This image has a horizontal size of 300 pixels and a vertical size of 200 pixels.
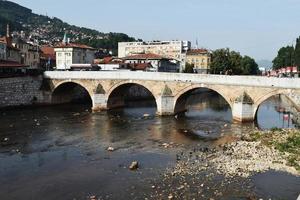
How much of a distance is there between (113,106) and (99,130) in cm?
1441

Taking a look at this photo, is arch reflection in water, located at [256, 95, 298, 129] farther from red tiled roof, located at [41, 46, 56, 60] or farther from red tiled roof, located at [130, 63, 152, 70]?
red tiled roof, located at [41, 46, 56, 60]

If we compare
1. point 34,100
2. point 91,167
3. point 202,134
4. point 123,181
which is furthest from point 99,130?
point 34,100

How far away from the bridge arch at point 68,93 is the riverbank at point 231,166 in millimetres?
24878

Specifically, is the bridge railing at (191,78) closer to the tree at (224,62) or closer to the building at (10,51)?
the building at (10,51)

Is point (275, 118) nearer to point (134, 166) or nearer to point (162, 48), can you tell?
point (134, 166)

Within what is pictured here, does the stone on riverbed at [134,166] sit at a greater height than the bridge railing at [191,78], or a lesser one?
lesser

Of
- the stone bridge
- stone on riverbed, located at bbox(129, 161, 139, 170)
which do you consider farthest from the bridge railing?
stone on riverbed, located at bbox(129, 161, 139, 170)

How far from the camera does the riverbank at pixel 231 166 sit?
21734 mm

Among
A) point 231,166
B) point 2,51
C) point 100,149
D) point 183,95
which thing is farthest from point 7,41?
point 231,166

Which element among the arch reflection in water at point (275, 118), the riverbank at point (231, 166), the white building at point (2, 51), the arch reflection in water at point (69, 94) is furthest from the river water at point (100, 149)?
the white building at point (2, 51)

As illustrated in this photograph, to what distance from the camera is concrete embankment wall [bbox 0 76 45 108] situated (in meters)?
50.0

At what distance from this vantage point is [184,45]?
129875mm

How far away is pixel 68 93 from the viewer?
58.7 m

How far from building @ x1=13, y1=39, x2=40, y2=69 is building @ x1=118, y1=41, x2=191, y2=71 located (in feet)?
134
